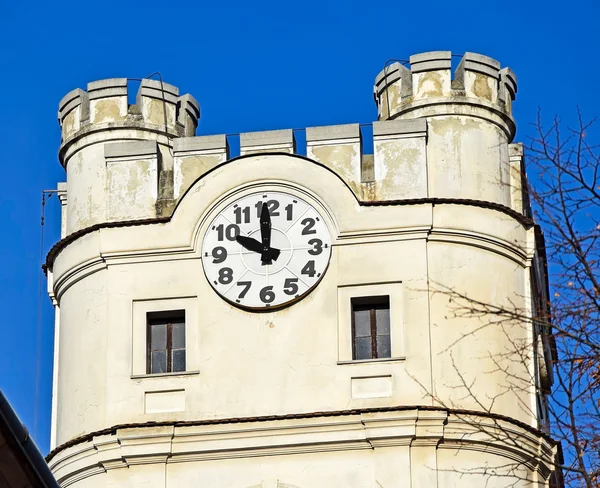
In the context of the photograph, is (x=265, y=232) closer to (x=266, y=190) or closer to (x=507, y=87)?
(x=266, y=190)

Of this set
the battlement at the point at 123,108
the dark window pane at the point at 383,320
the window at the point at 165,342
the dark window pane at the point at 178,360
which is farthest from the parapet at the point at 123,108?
the dark window pane at the point at 383,320

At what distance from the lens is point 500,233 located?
3412 cm

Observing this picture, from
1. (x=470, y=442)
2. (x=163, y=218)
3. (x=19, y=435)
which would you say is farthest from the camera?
(x=163, y=218)

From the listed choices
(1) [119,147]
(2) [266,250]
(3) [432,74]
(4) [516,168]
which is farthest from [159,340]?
(4) [516,168]

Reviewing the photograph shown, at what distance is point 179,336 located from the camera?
34.0m

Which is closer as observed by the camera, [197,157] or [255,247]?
[255,247]

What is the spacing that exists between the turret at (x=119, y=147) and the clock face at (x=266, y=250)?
136 centimetres

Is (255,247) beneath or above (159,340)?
above

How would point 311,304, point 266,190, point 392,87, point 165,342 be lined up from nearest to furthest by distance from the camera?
point 311,304 < point 165,342 < point 266,190 < point 392,87

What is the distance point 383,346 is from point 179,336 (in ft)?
11.3

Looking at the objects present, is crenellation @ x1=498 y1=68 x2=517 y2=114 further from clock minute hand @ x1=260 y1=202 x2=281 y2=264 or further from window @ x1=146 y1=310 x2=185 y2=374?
window @ x1=146 y1=310 x2=185 y2=374

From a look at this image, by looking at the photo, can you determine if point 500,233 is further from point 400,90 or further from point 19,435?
point 19,435

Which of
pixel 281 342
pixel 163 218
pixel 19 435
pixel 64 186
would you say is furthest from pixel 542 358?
pixel 19 435

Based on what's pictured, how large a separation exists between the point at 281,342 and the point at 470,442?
3.56m
